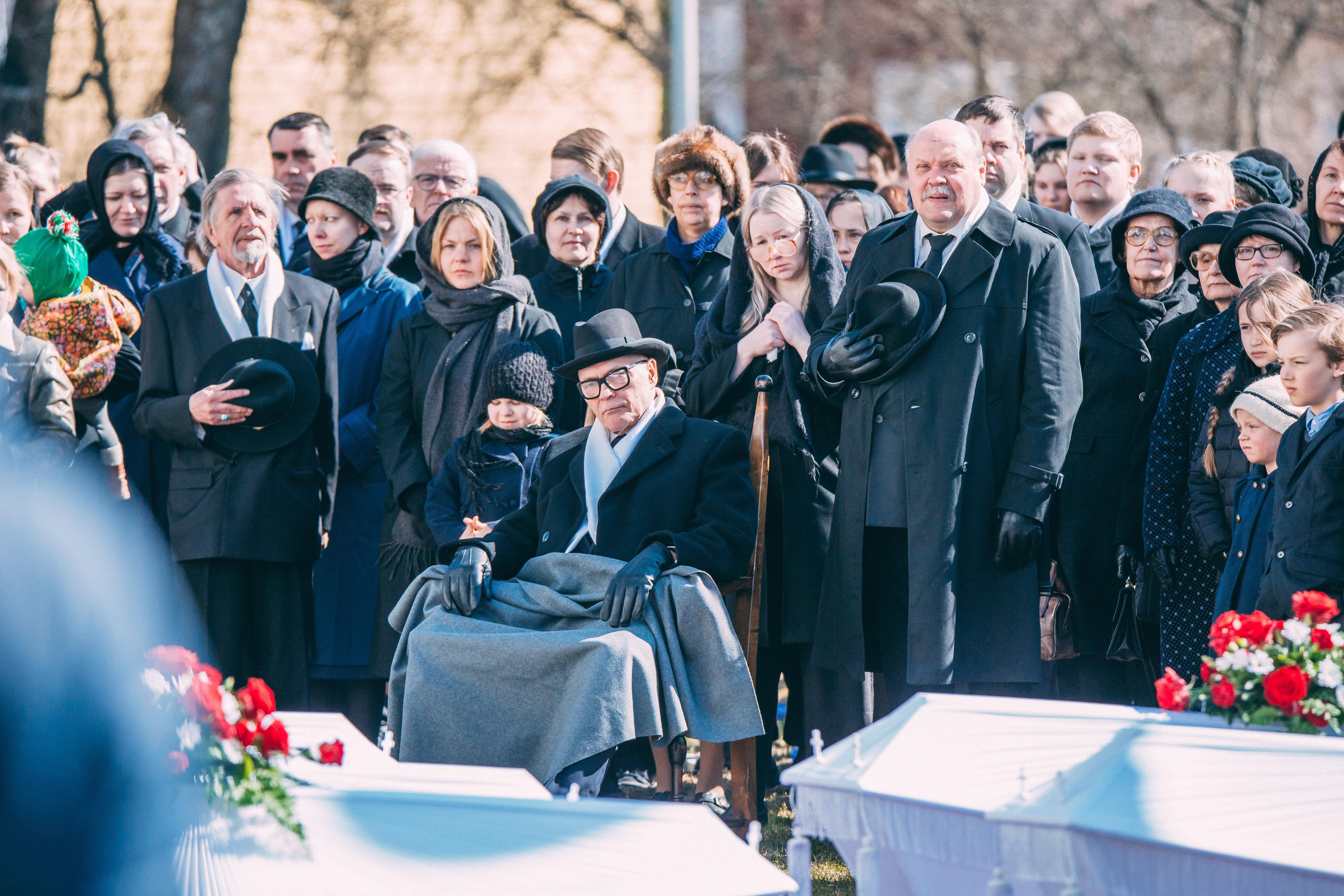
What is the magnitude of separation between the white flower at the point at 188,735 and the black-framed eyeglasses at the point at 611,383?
8.38 feet

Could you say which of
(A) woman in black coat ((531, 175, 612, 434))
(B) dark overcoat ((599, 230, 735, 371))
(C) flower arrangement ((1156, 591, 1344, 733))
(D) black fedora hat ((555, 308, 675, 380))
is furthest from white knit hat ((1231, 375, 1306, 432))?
(A) woman in black coat ((531, 175, 612, 434))

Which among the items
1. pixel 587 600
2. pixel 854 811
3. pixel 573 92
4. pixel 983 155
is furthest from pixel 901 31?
pixel 854 811

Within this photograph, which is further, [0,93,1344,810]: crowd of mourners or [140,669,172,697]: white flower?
[0,93,1344,810]: crowd of mourners

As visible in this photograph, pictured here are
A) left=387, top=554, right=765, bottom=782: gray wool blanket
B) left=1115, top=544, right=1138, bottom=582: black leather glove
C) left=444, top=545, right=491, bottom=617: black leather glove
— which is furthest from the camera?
left=1115, top=544, right=1138, bottom=582: black leather glove

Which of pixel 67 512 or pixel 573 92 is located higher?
pixel 573 92

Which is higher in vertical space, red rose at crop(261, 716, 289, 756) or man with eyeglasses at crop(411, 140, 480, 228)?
man with eyeglasses at crop(411, 140, 480, 228)

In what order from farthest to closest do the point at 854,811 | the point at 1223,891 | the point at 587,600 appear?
the point at 587,600, the point at 854,811, the point at 1223,891

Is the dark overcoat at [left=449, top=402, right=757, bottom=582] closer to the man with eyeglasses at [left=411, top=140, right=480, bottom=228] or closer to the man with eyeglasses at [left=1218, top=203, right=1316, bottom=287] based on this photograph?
the man with eyeglasses at [left=1218, top=203, right=1316, bottom=287]

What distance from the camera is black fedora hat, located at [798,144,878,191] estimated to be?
8359 millimetres

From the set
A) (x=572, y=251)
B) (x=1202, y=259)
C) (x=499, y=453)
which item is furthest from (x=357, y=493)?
(x=1202, y=259)

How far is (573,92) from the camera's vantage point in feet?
63.6

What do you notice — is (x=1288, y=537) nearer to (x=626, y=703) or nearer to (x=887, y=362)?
(x=887, y=362)

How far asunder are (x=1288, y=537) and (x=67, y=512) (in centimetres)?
342

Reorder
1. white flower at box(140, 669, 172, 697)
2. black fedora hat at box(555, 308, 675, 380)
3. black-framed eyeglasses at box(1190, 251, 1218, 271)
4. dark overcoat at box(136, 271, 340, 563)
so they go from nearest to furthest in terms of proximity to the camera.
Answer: white flower at box(140, 669, 172, 697) → black fedora hat at box(555, 308, 675, 380) → black-framed eyeglasses at box(1190, 251, 1218, 271) → dark overcoat at box(136, 271, 340, 563)
